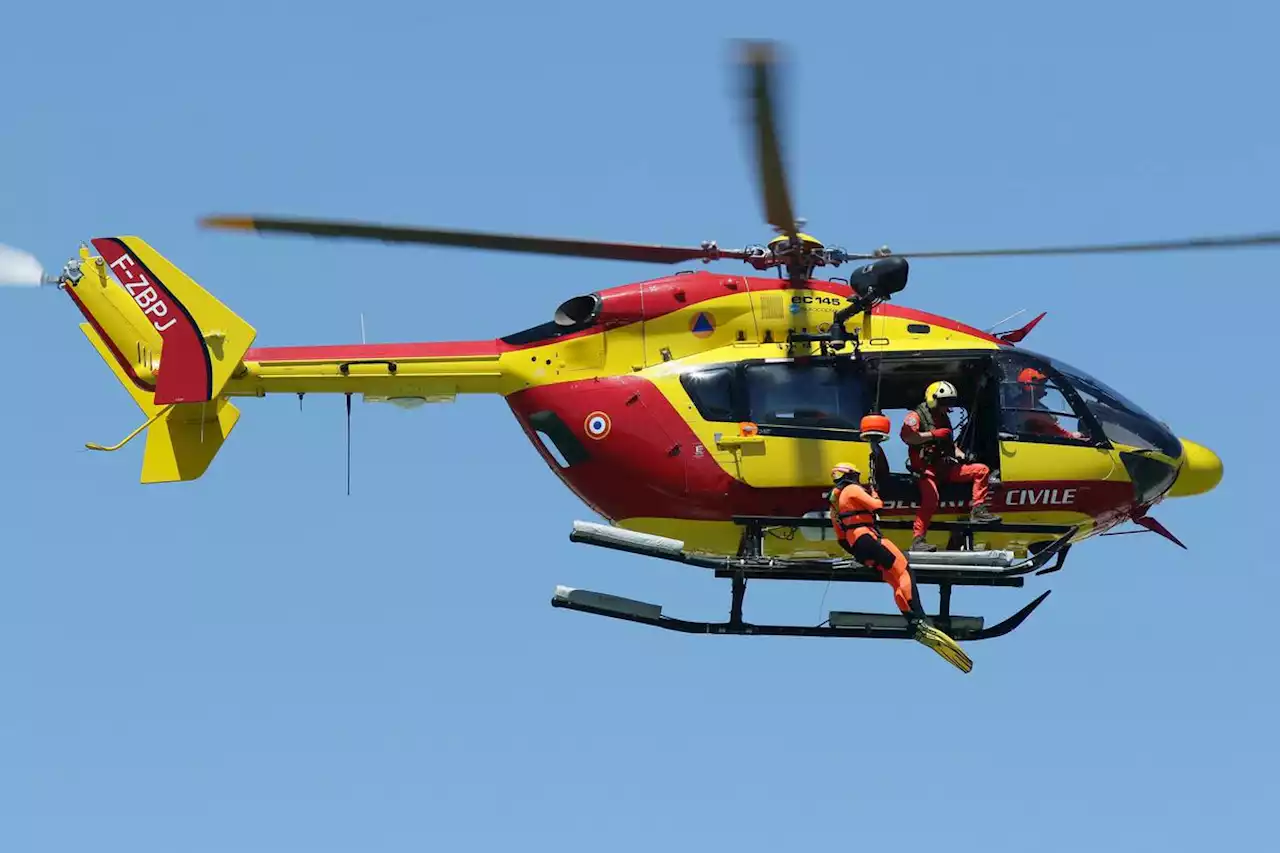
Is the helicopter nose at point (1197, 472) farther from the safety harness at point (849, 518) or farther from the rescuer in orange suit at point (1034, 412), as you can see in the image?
the safety harness at point (849, 518)

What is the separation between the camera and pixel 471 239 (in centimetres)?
1474

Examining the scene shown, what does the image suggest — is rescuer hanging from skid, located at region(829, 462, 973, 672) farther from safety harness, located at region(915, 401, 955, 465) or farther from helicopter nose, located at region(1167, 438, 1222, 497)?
helicopter nose, located at region(1167, 438, 1222, 497)

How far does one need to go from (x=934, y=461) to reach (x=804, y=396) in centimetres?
125

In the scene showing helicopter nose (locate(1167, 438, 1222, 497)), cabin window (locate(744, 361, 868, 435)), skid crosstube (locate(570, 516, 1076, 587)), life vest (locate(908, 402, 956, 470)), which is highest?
cabin window (locate(744, 361, 868, 435))

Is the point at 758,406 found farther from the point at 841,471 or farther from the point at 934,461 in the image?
the point at 934,461

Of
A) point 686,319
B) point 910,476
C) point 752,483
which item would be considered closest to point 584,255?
point 686,319

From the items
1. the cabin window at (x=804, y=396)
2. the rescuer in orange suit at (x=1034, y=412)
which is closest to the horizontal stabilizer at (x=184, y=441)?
the cabin window at (x=804, y=396)

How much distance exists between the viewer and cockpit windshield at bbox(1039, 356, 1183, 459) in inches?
632

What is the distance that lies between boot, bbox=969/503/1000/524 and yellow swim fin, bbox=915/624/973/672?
1119 millimetres

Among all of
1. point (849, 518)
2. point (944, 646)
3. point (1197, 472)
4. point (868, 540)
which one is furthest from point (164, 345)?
point (1197, 472)

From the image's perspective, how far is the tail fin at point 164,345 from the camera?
16234mm

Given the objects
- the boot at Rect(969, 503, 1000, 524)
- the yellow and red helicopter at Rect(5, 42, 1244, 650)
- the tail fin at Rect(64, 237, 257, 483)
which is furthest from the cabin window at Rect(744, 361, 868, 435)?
the tail fin at Rect(64, 237, 257, 483)

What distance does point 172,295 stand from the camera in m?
16.5

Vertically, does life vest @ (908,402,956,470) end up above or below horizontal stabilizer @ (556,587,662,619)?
above
